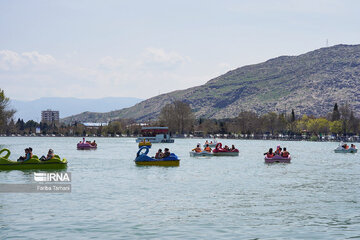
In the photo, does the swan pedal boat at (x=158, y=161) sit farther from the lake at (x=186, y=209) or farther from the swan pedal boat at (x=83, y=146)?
the swan pedal boat at (x=83, y=146)

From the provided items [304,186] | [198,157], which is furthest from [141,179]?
[198,157]

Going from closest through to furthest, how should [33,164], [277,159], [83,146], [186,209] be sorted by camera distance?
[186,209]
[33,164]
[277,159]
[83,146]

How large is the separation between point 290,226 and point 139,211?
8.19 metres

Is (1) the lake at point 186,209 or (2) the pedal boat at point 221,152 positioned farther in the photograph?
(2) the pedal boat at point 221,152

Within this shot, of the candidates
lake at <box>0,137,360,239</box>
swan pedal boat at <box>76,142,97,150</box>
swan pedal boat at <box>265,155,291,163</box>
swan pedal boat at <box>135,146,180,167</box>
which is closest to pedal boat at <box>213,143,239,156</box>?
swan pedal boat at <box>265,155,291,163</box>

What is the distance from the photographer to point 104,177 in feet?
158

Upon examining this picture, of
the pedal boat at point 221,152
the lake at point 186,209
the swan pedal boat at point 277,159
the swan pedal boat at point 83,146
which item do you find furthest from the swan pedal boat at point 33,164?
the swan pedal boat at point 83,146

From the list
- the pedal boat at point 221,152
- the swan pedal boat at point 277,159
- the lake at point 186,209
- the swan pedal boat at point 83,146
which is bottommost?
the lake at point 186,209

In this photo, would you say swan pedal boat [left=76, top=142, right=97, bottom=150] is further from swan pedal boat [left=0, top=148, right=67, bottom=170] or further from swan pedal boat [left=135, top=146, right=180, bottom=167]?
swan pedal boat [left=0, top=148, right=67, bottom=170]

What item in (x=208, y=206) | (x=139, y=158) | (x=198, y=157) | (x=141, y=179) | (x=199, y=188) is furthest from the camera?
(x=198, y=157)

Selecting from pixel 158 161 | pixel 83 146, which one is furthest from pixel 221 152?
pixel 83 146

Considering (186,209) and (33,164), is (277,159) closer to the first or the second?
(33,164)

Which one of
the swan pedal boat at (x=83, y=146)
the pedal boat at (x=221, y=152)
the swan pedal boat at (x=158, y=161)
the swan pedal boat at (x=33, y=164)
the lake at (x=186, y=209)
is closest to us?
the lake at (x=186, y=209)

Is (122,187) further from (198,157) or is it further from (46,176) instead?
(198,157)
